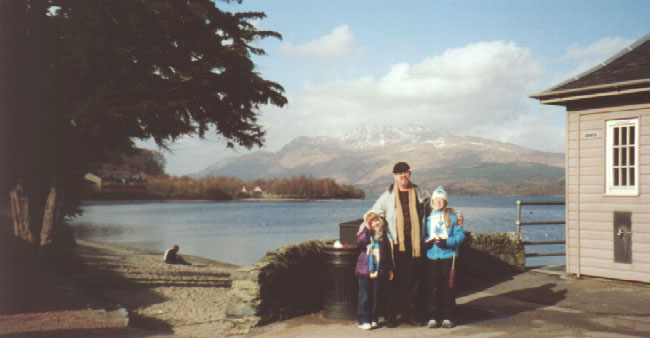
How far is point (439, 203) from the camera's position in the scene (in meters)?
8.00

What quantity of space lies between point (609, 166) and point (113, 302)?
1176cm

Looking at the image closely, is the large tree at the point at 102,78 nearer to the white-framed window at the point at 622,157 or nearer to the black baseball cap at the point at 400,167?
the black baseball cap at the point at 400,167

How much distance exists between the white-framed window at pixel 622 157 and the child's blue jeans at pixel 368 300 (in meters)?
5.75

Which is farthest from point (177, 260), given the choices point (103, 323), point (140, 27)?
point (103, 323)

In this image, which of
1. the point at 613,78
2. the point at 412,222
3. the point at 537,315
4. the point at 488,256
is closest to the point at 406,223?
the point at 412,222

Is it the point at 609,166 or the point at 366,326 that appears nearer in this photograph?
the point at 366,326

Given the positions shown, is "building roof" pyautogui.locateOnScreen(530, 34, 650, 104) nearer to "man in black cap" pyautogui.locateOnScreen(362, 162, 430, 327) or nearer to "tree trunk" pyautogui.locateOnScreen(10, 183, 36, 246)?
"man in black cap" pyautogui.locateOnScreen(362, 162, 430, 327)

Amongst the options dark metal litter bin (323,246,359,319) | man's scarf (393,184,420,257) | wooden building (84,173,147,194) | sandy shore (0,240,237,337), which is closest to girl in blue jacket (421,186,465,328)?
man's scarf (393,184,420,257)

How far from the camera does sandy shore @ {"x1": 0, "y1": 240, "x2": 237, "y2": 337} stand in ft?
35.2

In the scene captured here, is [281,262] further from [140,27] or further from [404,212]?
[140,27]

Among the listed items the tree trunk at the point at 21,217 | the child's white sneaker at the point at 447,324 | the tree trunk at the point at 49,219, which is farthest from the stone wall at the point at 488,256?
the tree trunk at the point at 21,217

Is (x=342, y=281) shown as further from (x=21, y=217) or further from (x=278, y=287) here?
(x=21, y=217)

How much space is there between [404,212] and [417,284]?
3.44 ft

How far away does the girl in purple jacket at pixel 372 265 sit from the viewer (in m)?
8.16
